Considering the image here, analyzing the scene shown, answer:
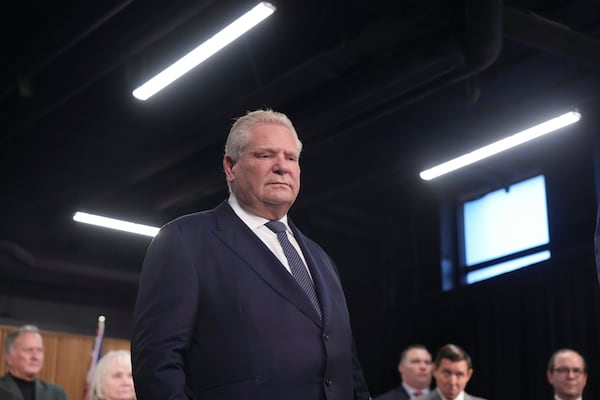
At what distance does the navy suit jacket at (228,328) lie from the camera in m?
1.68

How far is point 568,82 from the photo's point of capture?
708 centimetres

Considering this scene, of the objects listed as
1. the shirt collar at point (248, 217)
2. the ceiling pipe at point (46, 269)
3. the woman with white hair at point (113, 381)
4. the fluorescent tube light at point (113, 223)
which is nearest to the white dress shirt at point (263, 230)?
the shirt collar at point (248, 217)

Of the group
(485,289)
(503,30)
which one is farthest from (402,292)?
(503,30)

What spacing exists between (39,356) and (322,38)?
11.3ft

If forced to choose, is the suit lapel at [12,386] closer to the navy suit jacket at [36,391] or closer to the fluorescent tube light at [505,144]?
the navy suit jacket at [36,391]

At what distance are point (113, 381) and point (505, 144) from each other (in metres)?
4.33

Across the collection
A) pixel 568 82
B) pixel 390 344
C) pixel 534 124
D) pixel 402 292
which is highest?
pixel 568 82

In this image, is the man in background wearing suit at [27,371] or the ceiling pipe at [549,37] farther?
the ceiling pipe at [549,37]

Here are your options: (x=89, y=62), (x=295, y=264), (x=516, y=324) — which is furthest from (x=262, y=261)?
(x=516, y=324)

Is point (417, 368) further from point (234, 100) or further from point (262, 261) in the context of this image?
point (262, 261)

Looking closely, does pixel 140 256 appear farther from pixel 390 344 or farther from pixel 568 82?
pixel 568 82

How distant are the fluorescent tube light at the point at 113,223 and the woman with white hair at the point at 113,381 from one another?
5.21 meters

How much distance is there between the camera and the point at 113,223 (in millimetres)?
8898

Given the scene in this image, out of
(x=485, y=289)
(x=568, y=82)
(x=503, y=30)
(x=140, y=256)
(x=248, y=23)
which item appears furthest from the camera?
(x=140, y=256)
